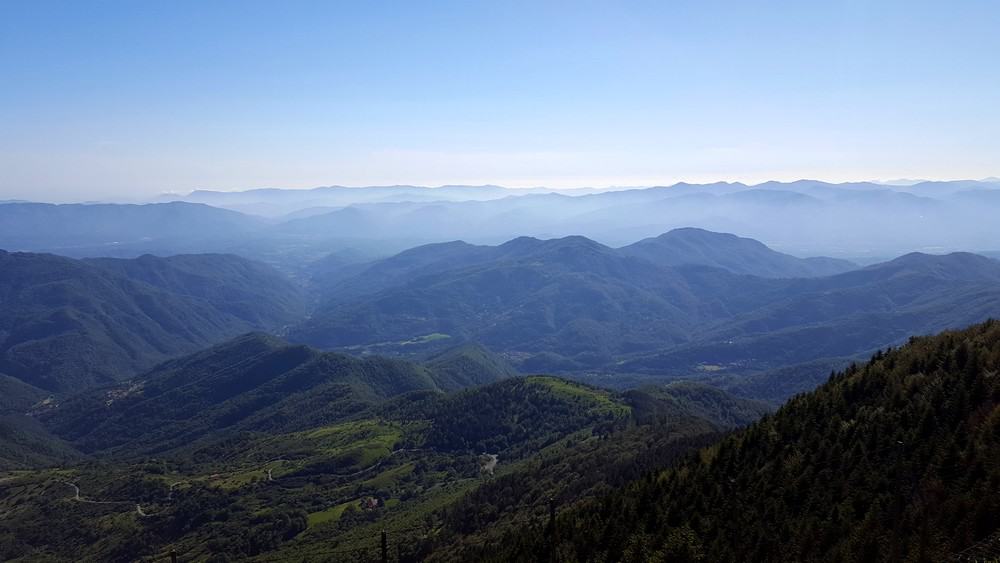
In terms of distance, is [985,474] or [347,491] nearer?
[985,474]

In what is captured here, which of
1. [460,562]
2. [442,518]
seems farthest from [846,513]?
[442,518]

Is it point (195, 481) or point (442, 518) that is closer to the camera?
point (442, 518)

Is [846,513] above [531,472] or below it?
above

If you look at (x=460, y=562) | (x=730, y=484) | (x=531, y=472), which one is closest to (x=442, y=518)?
(x=531, y=472)

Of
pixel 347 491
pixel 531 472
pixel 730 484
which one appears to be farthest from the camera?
pixel 347 491

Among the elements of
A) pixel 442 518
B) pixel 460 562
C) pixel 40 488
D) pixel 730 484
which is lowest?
pixel 40 488

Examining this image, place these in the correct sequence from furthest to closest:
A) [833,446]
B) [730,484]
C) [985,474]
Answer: [730,484] < [833,446] < [985,474]

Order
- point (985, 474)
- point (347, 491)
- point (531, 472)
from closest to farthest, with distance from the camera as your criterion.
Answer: point (985, 474)
point (531, 472)
point (347, 491)

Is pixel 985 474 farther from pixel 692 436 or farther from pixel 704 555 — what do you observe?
pixel 692 436

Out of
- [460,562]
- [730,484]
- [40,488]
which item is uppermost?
[730,484]
